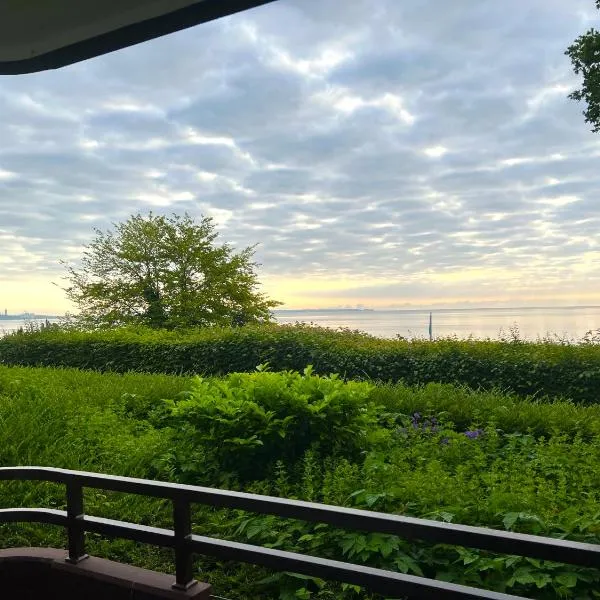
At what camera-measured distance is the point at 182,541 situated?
261 cm

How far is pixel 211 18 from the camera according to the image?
6.14 ft

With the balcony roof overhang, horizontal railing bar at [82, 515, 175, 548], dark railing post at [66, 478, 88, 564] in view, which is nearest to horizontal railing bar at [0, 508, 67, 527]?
dark railing post at [66, 478, 88, 564]

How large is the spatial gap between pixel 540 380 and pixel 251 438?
17.2ft

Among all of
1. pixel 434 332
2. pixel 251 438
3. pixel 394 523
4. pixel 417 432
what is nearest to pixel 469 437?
pixel 417 432

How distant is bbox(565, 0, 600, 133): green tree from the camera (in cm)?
1284

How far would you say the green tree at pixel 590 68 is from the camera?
1284 centimetres

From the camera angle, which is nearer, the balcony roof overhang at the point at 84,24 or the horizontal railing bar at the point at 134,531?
the balcony roof overhang at the point at 84,24

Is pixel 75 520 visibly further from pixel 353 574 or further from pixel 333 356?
pixel 333 356

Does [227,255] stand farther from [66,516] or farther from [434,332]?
[66,516]

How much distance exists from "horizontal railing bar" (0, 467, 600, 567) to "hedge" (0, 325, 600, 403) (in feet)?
21.3

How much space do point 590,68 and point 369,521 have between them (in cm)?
1390

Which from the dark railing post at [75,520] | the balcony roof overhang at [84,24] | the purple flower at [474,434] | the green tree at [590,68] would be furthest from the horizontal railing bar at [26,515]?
the green tree at [590,68]

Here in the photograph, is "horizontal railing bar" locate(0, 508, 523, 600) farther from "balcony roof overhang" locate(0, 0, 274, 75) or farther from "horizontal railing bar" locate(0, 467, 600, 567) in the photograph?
"balcony roof overhang" locate(0, 0, 274, 75)

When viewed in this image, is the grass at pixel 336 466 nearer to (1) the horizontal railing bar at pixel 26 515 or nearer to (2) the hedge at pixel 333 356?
(1) the horizontal railing bar at pixel 26 515
